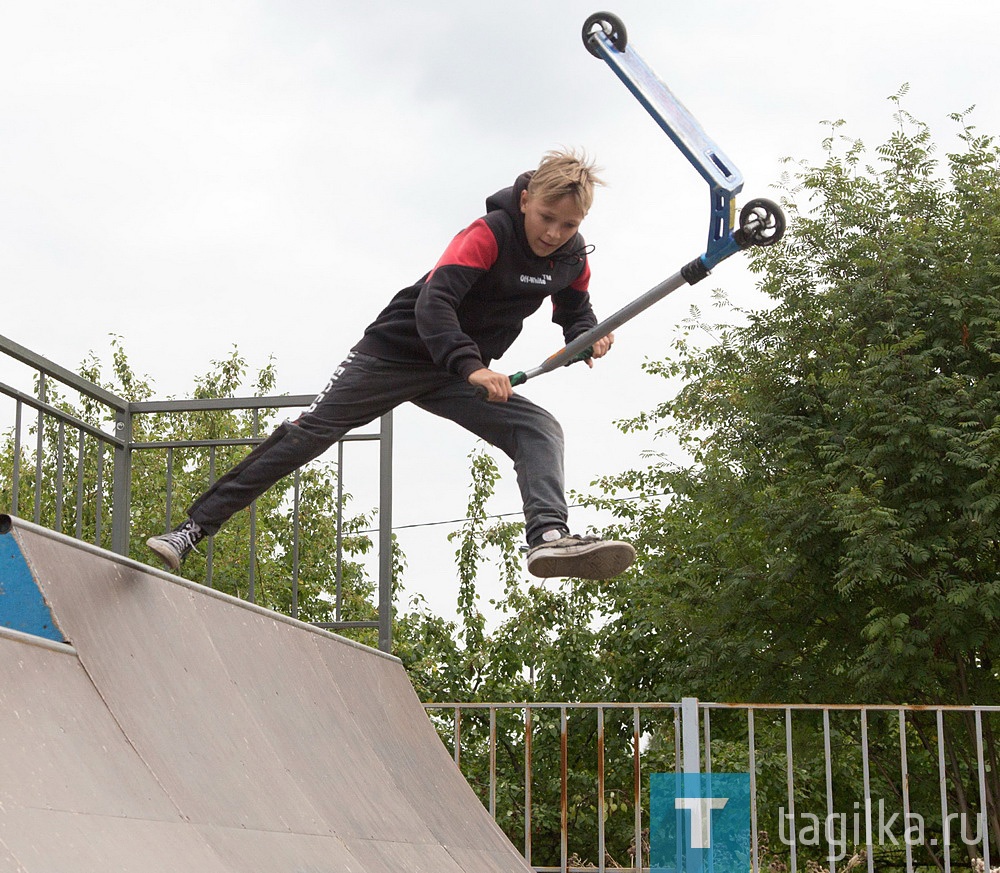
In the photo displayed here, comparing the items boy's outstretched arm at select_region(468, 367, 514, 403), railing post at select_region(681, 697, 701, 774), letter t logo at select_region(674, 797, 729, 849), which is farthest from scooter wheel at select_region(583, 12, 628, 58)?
letter t logo at select_region(674, 797, 729, 849)

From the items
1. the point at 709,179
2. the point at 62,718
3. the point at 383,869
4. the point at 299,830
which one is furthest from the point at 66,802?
the point at 709,179

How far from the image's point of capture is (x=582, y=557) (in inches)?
132

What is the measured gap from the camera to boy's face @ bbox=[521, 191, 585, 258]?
359 cm

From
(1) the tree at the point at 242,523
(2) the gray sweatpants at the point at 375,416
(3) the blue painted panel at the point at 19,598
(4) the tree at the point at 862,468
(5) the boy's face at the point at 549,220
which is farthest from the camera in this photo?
(1) the tree at the point at 242,523

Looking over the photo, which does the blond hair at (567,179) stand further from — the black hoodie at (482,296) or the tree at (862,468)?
the tree at (862,468)

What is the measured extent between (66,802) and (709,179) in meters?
2.49

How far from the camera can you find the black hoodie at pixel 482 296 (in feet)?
11.6

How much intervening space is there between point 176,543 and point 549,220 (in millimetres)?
1491

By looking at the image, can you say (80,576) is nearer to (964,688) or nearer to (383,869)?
(383,869)

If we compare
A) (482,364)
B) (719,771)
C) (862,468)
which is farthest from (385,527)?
(719,771)

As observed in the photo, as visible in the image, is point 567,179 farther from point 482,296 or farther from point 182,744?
point 182,744

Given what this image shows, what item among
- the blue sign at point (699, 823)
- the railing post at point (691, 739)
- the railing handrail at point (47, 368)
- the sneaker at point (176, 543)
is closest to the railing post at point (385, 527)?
the railing handrail at point (47, 368)

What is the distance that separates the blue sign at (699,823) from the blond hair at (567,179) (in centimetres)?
259

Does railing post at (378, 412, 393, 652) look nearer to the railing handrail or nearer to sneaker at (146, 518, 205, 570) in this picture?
the railing handrail
